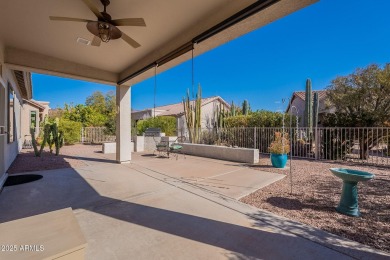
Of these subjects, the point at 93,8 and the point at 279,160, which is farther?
the point at 279,160

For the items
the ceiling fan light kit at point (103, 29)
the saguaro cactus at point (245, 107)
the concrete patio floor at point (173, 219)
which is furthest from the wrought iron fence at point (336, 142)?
the ceiling fan light kit at point (103, 29)

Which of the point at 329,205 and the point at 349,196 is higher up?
the point at 349,196

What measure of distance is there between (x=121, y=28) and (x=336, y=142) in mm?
9155

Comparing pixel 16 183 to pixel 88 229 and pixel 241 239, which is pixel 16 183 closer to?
pixel 88 229

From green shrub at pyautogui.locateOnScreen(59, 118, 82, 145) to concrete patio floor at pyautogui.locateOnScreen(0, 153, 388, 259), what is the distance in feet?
35.4

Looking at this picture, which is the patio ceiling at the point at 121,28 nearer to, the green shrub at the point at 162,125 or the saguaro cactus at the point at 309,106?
the green shrub at the point at 162,125

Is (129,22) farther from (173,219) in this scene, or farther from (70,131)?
(70,131)

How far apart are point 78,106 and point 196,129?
1354cm

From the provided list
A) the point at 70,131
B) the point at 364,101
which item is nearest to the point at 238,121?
the point at 364,101

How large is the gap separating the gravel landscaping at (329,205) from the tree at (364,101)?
126 inches

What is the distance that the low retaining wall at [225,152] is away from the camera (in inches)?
306

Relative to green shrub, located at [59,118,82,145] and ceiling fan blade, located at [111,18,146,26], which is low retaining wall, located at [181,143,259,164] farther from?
green shrub, located at [59,118,82,145]

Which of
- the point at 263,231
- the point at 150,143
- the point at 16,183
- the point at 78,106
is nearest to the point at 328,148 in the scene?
the point at 263,231

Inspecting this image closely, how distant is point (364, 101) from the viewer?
934 cm
